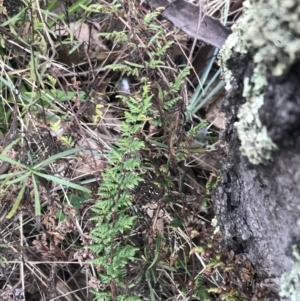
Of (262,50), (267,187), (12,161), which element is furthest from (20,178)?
(262,50)

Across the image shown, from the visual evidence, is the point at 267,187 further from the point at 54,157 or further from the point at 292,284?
the point at 54,157

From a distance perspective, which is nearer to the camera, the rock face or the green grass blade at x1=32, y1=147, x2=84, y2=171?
the rock face

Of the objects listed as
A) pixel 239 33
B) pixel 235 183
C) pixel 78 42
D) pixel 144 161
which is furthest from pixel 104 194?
pixel 78 42

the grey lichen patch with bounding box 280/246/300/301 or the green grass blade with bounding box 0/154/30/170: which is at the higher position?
the grey lichen patch with bounding box 280/246/300/301

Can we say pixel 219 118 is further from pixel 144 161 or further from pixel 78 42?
pixel 78 42

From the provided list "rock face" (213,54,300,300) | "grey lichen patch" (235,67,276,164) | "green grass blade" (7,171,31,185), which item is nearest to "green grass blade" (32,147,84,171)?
"green grass blade" (7,171,31,185)

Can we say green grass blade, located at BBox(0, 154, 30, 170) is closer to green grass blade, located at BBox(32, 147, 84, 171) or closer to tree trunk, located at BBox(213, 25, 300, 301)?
green grass blade, located at BBox(32, 147, 84, 171)

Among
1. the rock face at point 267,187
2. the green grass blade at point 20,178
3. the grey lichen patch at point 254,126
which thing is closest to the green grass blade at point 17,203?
the green grass blade at point 20,178
